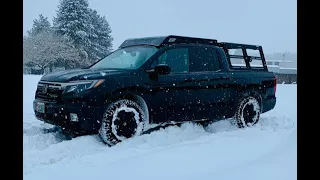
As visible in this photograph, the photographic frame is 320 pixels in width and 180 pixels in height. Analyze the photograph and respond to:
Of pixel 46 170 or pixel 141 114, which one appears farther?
pixel 141 114

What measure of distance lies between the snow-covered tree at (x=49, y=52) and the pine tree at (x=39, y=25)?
506 cm

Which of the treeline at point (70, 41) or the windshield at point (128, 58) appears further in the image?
the treeline at point (70, 41)

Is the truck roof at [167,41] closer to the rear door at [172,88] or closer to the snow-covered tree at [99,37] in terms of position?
the rear door at [172,88]

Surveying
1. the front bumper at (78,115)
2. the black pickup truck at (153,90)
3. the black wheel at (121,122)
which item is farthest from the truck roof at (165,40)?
the front bumper at (78,115)

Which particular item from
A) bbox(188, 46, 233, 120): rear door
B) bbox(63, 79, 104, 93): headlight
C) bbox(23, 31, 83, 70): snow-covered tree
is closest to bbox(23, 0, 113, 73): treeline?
bbox(23, 31, 83, 70): snow-covered tree

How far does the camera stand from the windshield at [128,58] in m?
6.01

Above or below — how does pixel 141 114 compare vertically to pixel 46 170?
above

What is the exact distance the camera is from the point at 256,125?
7348 millimetres

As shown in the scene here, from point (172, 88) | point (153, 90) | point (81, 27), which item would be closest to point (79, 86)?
point (153, 90)

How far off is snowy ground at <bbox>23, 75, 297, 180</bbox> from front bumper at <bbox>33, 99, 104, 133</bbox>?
23cm
